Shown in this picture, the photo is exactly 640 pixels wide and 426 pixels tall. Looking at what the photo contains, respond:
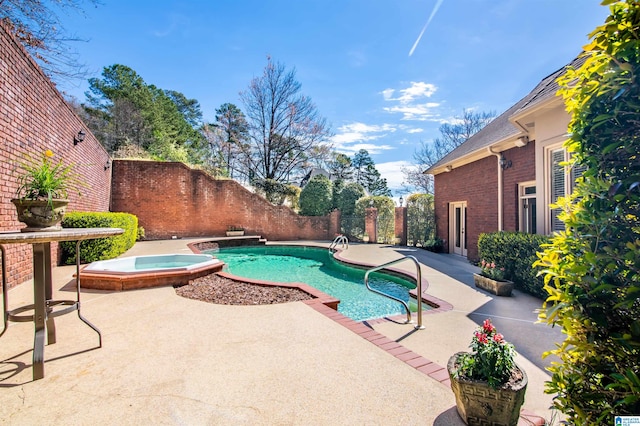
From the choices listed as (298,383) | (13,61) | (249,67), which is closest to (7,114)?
(13,61)

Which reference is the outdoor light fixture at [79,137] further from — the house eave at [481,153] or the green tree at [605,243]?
the house eave at [481,153]

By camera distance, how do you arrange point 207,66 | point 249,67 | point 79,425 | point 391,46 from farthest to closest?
point 249,67
point 207,66
point 391,46
point 79,425

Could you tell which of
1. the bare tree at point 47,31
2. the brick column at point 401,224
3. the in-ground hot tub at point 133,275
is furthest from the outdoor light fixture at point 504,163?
the bare tree at point 47,31

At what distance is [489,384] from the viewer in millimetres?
1694

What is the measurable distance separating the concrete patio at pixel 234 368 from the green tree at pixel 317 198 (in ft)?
41.6

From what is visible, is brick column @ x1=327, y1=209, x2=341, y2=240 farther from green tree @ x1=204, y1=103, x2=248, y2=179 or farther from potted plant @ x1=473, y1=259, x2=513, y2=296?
green tree @ x1=204, y1=103, x2=248, y2=179

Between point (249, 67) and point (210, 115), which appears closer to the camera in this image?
point (249, 67)

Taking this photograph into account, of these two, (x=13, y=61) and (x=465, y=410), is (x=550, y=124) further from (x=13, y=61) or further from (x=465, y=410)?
(x=13, y=61)

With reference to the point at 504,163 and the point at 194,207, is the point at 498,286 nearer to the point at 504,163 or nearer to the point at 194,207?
the point at 504,163

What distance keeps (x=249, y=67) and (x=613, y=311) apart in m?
23.0

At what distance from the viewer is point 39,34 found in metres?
6.63

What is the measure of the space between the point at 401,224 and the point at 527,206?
703cm

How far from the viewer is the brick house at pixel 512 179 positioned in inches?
225

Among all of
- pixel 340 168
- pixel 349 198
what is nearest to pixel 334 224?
pixel 349 198
